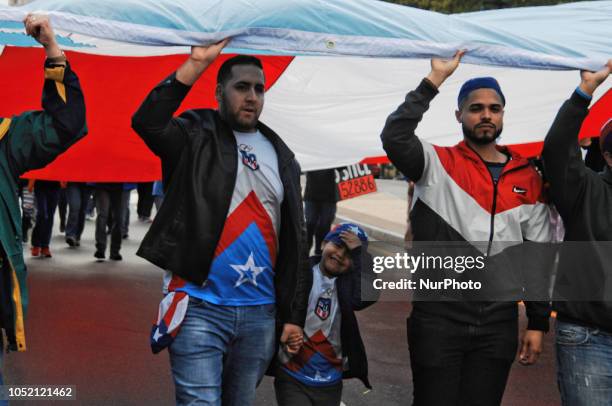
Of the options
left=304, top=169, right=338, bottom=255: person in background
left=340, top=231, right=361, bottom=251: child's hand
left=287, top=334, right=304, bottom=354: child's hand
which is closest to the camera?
left=287, top=334, right=304, bottom=354: child's hand

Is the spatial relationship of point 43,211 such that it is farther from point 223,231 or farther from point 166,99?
point 166,99

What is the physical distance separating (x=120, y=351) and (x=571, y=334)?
4.51 m

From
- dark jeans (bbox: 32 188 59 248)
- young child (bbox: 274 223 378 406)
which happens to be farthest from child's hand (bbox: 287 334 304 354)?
dark jeans (bbox: 32 188 59 248)

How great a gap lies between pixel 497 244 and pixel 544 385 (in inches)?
128

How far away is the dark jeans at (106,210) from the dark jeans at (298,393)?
7.69 meters

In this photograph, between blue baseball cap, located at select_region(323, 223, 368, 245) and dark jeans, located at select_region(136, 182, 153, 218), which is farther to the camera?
dark jeans, located at select_region(136, 182, 153, 218)

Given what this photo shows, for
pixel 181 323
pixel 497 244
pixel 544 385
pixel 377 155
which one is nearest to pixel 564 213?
pixel 497 244

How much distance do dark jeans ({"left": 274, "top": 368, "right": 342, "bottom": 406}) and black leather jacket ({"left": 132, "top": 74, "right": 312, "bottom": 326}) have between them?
2.35 ft

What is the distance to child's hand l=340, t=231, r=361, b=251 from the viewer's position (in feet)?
15.4

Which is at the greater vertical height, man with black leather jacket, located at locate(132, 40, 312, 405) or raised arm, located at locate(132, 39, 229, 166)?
raised arm, located at locate(132, 39, 229, 166)

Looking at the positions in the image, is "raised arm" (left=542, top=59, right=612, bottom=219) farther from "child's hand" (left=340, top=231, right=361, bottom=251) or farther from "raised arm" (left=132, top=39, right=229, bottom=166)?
"raised arm" (left=132, top=39, right=229, bottom=166)

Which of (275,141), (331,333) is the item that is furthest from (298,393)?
(275,141)

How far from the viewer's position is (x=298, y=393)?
457cm

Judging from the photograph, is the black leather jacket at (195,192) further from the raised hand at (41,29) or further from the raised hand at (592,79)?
the raised hand at (592,79)
